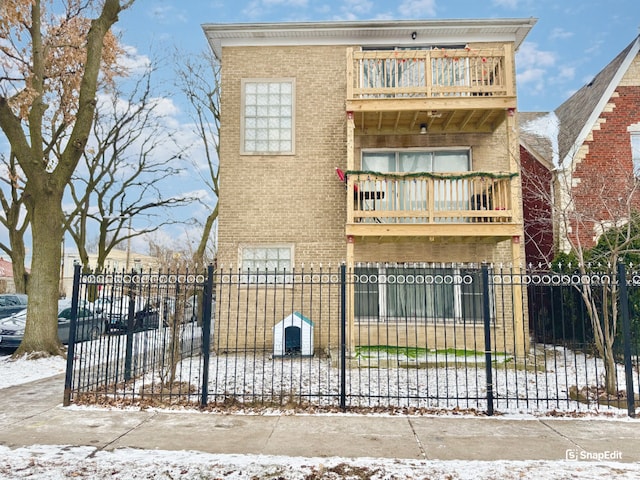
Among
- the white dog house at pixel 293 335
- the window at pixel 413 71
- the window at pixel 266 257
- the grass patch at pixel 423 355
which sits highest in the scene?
the window at pixel 413 71

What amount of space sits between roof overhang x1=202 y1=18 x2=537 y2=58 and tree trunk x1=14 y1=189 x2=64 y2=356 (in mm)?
6065

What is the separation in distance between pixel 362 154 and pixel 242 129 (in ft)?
10.8

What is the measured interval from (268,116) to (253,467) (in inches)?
380

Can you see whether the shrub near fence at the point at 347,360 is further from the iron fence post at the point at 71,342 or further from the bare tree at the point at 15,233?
the bare tree at the point at 15,233

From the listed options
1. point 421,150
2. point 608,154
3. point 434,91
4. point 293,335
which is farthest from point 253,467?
point 608,154

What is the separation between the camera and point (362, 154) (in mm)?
12391

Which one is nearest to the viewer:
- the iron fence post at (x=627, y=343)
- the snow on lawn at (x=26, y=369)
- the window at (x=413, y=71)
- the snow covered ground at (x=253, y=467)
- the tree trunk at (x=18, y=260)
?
the snow covered ground at (x=253, y=467)

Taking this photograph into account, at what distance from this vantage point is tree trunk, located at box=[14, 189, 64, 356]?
10.5 metres

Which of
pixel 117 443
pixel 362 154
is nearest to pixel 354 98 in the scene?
pixel 362 154

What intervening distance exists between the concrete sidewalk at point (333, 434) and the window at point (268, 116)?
25.4ft

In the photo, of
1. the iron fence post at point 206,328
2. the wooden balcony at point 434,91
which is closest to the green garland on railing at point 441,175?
the wooden balcony at point 434,91

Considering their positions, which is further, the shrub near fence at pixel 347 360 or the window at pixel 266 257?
the window at pixel 266 257

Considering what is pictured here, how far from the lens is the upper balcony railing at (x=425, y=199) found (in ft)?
33.9

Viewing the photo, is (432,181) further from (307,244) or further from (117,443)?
(117,443)
